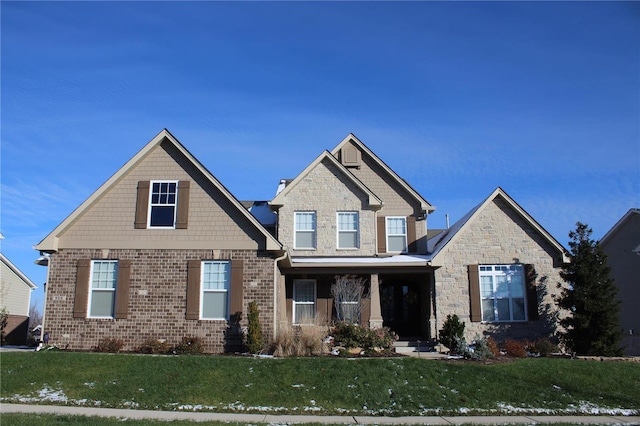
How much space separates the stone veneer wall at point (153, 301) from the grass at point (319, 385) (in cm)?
252

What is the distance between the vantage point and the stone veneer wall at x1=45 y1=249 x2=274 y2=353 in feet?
56.7

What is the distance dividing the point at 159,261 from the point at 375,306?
7839 millimetres

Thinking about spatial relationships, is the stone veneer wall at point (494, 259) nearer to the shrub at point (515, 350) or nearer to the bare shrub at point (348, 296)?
the shrub at point (515, 350)

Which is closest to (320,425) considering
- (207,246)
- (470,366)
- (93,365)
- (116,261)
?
(470,366)

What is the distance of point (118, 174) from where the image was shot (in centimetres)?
1841

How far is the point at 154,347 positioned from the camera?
1677 cm

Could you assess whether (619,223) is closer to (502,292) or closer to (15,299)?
(502,292)

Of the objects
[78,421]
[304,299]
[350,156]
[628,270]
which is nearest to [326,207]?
[350,156]

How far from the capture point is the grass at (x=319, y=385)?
11.4m

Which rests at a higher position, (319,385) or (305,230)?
(305,230)

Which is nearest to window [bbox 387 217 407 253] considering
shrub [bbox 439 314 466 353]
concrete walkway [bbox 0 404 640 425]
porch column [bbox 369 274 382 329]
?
→ porch column [bbox 369 274 382 329]

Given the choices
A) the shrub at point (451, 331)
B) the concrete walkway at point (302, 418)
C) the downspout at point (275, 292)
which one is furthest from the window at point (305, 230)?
the concrete walkway at point (302, 418)

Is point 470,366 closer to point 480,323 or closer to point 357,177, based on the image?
point 480,323

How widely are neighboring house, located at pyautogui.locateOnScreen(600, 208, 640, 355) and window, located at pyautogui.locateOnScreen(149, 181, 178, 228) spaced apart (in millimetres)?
17535
